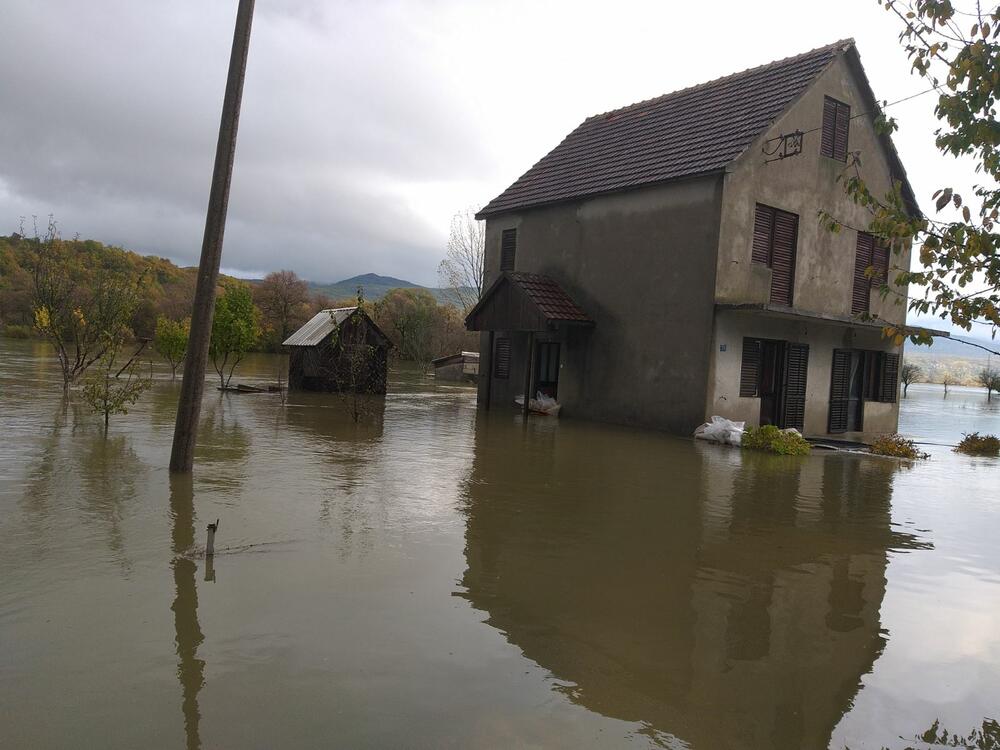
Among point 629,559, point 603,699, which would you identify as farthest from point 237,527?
point 603,699

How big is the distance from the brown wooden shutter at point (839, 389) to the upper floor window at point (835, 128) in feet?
16.3

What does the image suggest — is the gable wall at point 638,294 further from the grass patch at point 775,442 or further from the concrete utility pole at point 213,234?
the concrete utility pole at point 213,234

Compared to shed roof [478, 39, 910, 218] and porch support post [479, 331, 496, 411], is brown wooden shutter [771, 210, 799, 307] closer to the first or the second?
shed roof [478, 39, 910, 218]

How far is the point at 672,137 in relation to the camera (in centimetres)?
1959

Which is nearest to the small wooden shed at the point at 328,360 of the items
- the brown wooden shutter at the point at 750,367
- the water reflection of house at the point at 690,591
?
the brown wooden shutter at the point at 750,367

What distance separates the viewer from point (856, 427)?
812 inches

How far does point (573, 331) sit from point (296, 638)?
16.4 meters

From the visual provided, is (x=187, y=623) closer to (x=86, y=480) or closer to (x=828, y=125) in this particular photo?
(x=86, y=480)

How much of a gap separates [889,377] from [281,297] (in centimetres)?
5476

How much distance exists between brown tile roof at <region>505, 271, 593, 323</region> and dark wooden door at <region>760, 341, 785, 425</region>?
4.44m

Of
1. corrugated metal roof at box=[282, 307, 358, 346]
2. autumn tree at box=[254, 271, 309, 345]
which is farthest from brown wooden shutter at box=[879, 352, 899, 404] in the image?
autumn tree at box=[254, 271, 309, 345]

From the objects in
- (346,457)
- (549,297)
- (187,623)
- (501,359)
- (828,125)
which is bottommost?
(187,623)

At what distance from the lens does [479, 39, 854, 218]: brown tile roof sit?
17719 mm

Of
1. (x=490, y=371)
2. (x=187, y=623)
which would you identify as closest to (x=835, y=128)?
(x=490, y=371)
